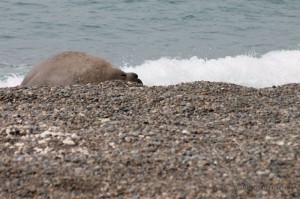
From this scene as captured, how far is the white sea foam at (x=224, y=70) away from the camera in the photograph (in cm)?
1329

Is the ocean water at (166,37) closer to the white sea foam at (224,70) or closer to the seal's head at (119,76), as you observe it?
the white sea foam at (224,70)

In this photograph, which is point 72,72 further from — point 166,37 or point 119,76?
point 166,37

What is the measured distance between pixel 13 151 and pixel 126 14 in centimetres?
1539

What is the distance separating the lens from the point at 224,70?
564 inches

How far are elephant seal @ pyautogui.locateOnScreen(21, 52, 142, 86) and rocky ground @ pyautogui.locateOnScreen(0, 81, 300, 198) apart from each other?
1.48 m

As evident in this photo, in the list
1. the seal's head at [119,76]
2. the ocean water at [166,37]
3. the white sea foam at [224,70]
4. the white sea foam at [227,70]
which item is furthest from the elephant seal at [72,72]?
the white sea foam at [227,70]

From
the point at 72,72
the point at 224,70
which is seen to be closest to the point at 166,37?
the point at 224,70

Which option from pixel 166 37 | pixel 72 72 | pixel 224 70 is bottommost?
pixel 166 37

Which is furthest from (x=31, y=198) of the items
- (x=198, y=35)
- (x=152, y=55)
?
(x=198, y=35)

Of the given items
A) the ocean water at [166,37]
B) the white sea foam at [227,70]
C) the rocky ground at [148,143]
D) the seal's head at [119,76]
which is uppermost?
the rocky ground at [148,143]

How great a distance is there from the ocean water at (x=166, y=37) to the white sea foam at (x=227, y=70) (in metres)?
0.02

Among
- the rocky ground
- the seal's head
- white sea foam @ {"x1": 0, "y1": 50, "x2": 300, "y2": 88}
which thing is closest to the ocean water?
white sea foam @ {"x1": 0, "y1": 50, "x2": 300, "y2": 88}

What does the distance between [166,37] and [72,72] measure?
8.98 metres

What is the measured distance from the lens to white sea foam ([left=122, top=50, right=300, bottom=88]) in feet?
43.9
